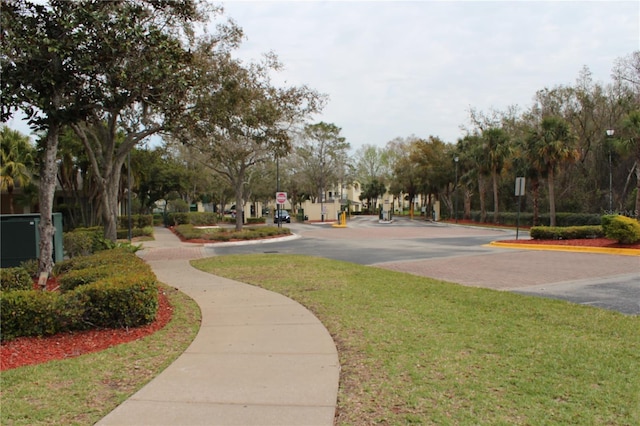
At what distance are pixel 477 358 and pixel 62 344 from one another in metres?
4.79

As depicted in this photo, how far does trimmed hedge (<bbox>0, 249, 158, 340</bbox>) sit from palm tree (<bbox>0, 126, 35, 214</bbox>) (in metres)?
24.7

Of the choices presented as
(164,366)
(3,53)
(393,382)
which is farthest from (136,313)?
(3,53)

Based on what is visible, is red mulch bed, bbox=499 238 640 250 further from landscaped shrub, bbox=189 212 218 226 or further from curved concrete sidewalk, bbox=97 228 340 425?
landscaped shrub, bbox=189 212 218 226

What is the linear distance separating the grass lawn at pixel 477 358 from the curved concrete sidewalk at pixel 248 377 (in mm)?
246

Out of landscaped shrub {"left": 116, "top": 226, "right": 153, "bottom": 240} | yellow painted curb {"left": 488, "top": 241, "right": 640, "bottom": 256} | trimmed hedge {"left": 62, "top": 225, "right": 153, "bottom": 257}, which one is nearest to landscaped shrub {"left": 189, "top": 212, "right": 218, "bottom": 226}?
landscaped shrub {"left": 116, "top": 226, "right": 153, "bottom": 240}

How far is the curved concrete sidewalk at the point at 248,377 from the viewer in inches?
146

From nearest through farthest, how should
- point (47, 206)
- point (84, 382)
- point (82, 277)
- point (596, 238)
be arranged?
point (84, 382) → point (82, 277) → point (47, 206) → point (596, 238)

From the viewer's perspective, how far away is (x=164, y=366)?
489cm

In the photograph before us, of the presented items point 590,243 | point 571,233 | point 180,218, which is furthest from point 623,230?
point 180,218

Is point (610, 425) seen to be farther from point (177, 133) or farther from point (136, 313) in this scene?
point (177, 133)

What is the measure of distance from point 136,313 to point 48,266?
13.2ft

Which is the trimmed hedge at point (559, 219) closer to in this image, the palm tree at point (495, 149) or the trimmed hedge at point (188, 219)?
the palm tree at point (495, 149)

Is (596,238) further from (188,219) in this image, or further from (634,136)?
(188,219)

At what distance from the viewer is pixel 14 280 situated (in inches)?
303
